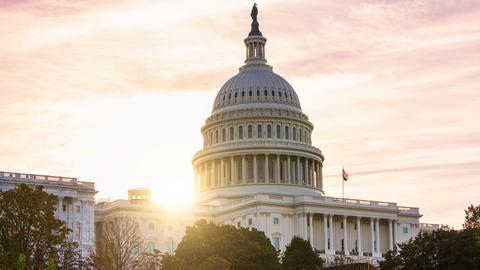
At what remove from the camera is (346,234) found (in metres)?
193

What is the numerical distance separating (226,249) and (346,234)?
6679 cm

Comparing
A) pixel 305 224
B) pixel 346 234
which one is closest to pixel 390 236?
pixel 346 234

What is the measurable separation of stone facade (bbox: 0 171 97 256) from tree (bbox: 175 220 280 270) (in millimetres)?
35566

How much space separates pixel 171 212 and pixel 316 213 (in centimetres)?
2493

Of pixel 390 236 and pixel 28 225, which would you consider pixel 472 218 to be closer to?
pixel 28 225

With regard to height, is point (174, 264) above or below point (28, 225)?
below

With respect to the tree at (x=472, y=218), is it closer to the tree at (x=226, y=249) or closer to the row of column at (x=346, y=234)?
the tree at (x=226, y=249)

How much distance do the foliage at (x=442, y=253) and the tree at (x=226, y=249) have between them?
13961 mm

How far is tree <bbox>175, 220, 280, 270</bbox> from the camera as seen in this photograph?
127m

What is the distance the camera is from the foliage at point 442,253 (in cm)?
11657

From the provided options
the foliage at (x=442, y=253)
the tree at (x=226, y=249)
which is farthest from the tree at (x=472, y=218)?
the tree at (x=226, y=249)

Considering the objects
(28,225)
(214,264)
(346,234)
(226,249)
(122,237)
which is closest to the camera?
(28,225)

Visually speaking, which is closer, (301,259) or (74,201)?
(301,259)

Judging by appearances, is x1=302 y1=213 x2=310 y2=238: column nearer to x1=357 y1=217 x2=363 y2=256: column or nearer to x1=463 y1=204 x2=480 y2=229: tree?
x1=357 y1=217 x2=363 y2=256: column
